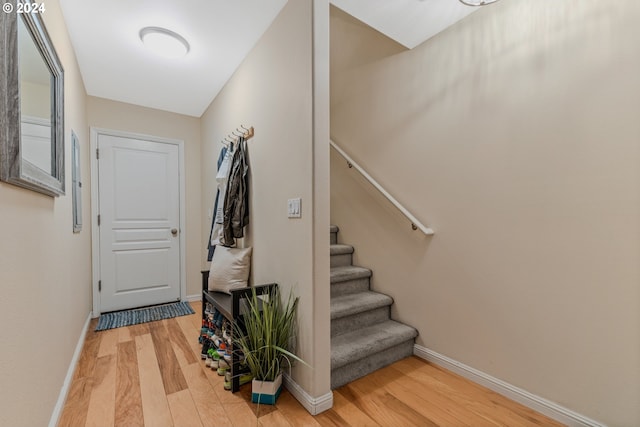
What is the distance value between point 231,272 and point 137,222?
5.99ft

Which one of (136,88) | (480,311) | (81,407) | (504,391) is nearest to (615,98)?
(480,311)

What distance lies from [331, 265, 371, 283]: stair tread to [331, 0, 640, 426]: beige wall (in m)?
0.16

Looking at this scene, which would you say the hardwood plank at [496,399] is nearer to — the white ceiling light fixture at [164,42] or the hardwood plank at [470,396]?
the hardwood plank at [470,396]

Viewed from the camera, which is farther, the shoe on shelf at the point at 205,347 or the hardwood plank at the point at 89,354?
the shoe on shelf at the point at 205,347

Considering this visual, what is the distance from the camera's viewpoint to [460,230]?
1.87m

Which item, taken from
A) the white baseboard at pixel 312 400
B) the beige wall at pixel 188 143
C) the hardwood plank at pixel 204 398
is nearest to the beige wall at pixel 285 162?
the white baseboard at pixel 312 400

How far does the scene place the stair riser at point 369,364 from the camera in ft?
5.77

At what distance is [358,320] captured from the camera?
2.14 meters

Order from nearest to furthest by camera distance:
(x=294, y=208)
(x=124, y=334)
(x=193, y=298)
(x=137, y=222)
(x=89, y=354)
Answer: (x=294, y=208)
(x=89, y=354)
(x=124, y=334)
(x=137, y=222)
(x=193, y=298)

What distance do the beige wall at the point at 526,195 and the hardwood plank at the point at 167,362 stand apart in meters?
1.63

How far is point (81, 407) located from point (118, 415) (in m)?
0.26

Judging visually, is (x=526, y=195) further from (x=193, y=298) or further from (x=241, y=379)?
(x=193, y=298)

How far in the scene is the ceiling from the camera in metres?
1.74

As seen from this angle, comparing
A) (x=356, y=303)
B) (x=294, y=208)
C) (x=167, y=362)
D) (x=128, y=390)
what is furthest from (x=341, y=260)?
(x=128, y=390)
